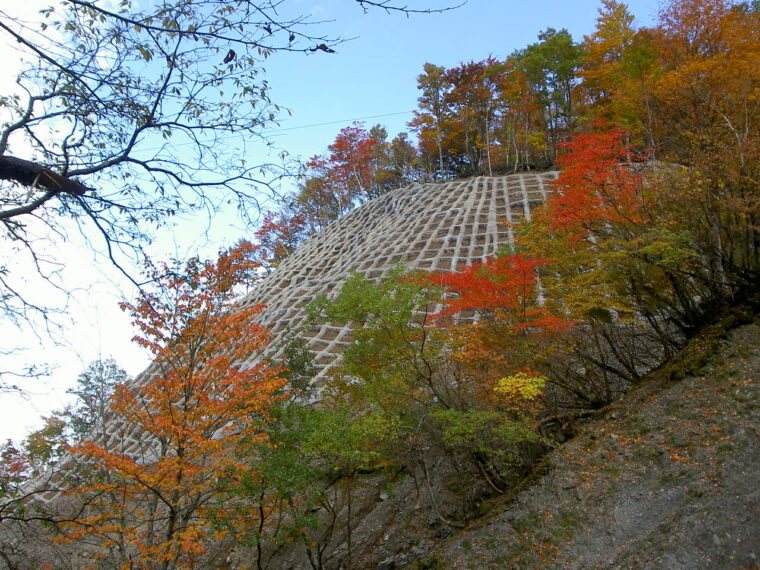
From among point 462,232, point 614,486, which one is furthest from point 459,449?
point 462,232

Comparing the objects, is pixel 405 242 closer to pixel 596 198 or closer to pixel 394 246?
pixel 394 246

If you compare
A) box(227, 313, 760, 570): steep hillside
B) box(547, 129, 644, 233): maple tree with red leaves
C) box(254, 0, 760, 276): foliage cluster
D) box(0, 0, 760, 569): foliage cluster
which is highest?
box(254, 0, 760, 276): foliage cluster

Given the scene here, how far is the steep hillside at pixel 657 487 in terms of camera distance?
168 inches

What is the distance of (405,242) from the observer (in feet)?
59.4

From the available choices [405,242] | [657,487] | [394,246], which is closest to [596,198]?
[657,487]

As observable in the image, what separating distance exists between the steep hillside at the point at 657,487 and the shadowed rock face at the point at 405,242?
6705 millimetres

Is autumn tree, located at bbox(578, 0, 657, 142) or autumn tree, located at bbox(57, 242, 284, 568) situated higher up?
autumn tree, located at bbox(578, 0, 657, 142)

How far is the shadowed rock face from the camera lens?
1557 centimetres

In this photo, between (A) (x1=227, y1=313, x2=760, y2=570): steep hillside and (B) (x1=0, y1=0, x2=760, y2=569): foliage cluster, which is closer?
(A) (x1=227, y1=313, x2=760, y2=570): steep hillside

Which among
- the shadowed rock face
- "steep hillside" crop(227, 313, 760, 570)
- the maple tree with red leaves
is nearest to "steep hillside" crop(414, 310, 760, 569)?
"steep hillside" crop(227, 313, 760, 570)

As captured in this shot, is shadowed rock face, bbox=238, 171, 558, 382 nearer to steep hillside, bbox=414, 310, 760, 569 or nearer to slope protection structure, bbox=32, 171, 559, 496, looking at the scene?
slope protection structure, bbox=32, 171, 559, 496

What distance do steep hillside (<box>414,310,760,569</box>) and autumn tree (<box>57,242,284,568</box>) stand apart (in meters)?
2.94

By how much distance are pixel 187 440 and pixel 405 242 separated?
42.9 feet

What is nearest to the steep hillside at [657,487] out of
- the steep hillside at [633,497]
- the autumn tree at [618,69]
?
the steep hillside at [633,497]
